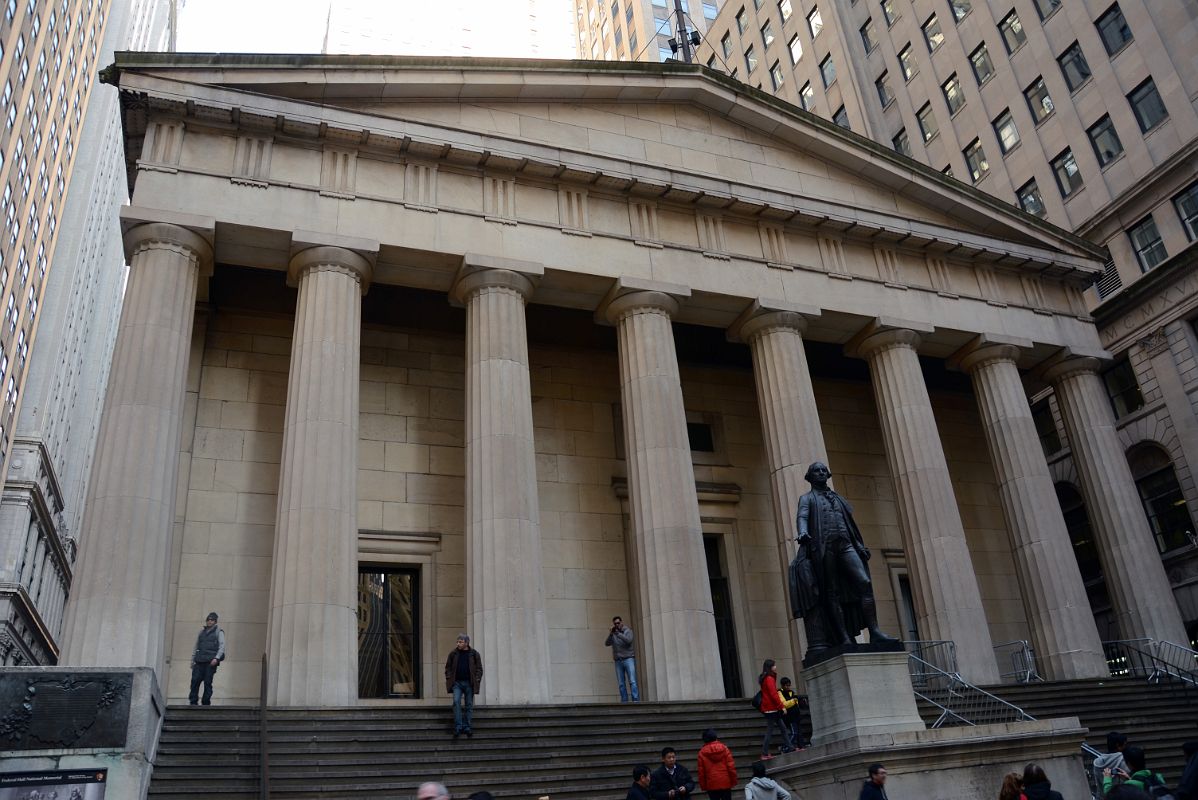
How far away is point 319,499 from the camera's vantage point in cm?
1723

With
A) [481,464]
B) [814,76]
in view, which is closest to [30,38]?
[814,76]

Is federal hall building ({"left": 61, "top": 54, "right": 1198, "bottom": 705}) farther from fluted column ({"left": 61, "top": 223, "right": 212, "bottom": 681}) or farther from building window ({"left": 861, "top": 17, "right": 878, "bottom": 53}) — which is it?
building window ({"left": 861, "top": 17, "right": 878, "bottom": 53})

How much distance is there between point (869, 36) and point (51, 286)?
58.1 metres

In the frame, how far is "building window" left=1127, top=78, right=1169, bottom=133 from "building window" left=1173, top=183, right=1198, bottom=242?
2645mm

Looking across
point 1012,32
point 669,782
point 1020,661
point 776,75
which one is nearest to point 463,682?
point 669,782

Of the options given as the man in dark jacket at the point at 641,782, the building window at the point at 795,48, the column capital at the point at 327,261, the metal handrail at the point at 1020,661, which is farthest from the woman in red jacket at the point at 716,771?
the building window at the point at 795,48

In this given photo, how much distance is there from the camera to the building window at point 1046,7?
117 feet

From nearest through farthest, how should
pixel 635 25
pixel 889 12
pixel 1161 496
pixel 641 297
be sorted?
pixel 641 297 → pixel 1161 496 → pixel 889 12 → pixel 635 25

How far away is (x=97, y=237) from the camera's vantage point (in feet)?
275

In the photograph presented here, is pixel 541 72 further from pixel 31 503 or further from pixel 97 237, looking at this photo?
pixel 97 237

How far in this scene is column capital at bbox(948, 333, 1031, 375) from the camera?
83.8ft

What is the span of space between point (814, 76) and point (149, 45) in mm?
78429

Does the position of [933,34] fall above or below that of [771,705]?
above

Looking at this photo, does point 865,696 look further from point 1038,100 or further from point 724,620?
point 1038,100
